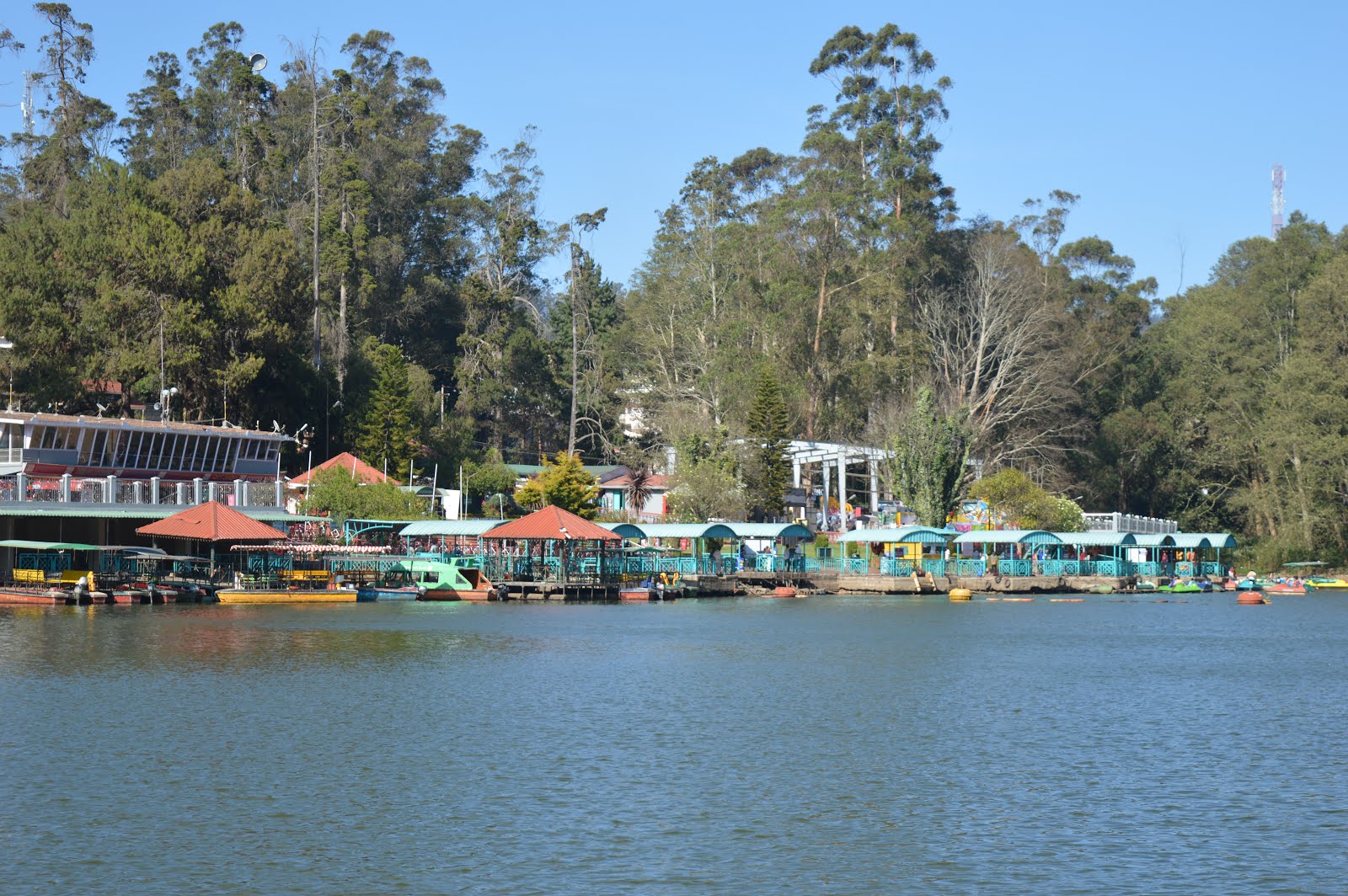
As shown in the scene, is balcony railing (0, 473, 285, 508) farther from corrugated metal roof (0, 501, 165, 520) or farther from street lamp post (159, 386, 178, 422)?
street lamp post (159, 386, 178, 422)

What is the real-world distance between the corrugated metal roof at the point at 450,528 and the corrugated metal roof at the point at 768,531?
11143 millimetres

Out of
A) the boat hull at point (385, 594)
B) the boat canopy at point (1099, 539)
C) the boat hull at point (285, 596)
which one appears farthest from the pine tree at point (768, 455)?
the boat hull at point (285, 596)

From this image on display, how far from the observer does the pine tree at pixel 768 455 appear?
81.1 metres

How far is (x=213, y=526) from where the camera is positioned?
55438mm

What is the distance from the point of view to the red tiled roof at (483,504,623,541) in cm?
5947

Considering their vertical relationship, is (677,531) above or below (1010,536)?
above

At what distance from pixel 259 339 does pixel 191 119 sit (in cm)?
3826

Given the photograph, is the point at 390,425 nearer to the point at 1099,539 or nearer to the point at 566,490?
the point at 566,490

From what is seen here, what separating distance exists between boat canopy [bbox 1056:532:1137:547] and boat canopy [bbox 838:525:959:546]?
623 centimetres

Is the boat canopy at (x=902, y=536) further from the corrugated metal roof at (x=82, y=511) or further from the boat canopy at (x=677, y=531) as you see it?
the corrugated metal roof at (x=82, y=511)

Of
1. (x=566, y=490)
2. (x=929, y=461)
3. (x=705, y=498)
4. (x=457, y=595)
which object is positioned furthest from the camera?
(x=929, y=461)

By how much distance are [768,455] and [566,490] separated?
43.5 feet

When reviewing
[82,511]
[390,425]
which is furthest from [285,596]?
[390,425]

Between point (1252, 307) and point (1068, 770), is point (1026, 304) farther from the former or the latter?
point (1068, 770)
